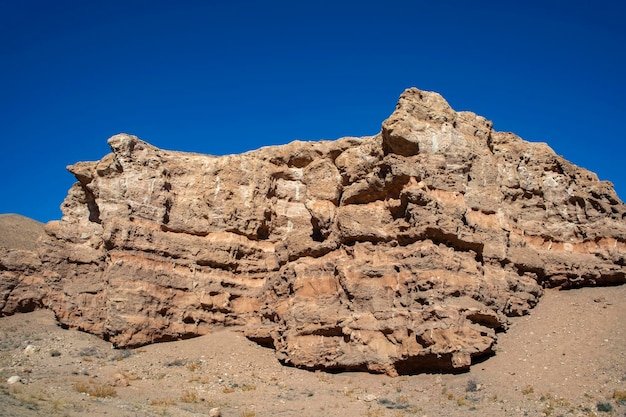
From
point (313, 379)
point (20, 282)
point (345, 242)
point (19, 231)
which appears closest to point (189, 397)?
point (313, 379)

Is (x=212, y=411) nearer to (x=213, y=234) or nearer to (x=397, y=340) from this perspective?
(x=397, y=340)

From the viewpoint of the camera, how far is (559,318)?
992 inches

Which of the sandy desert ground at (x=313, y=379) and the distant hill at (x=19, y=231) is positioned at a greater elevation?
the distant hill at (x=19, y=231)

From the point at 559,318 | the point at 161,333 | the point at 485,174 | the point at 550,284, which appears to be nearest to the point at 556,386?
the point at 559,318

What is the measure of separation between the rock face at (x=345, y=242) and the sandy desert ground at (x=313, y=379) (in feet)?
3.13

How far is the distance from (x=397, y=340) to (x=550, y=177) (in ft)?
46.3

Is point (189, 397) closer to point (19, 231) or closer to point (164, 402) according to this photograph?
point (164, 402)

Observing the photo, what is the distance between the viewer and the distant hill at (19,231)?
41.5 meters

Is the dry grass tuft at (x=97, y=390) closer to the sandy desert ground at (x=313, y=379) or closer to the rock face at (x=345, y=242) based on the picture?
the sandy desert ground at (x=313, y=379)

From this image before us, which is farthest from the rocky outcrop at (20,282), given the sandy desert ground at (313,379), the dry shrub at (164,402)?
the dry shrub at (164,402)

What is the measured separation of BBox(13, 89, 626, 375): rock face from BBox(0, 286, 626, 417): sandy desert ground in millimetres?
953

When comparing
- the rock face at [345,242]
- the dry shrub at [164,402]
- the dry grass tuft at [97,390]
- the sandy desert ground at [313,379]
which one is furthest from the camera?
the rock face at [345,242]

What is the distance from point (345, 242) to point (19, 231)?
3513cm

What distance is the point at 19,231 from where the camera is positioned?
48.8 meters
